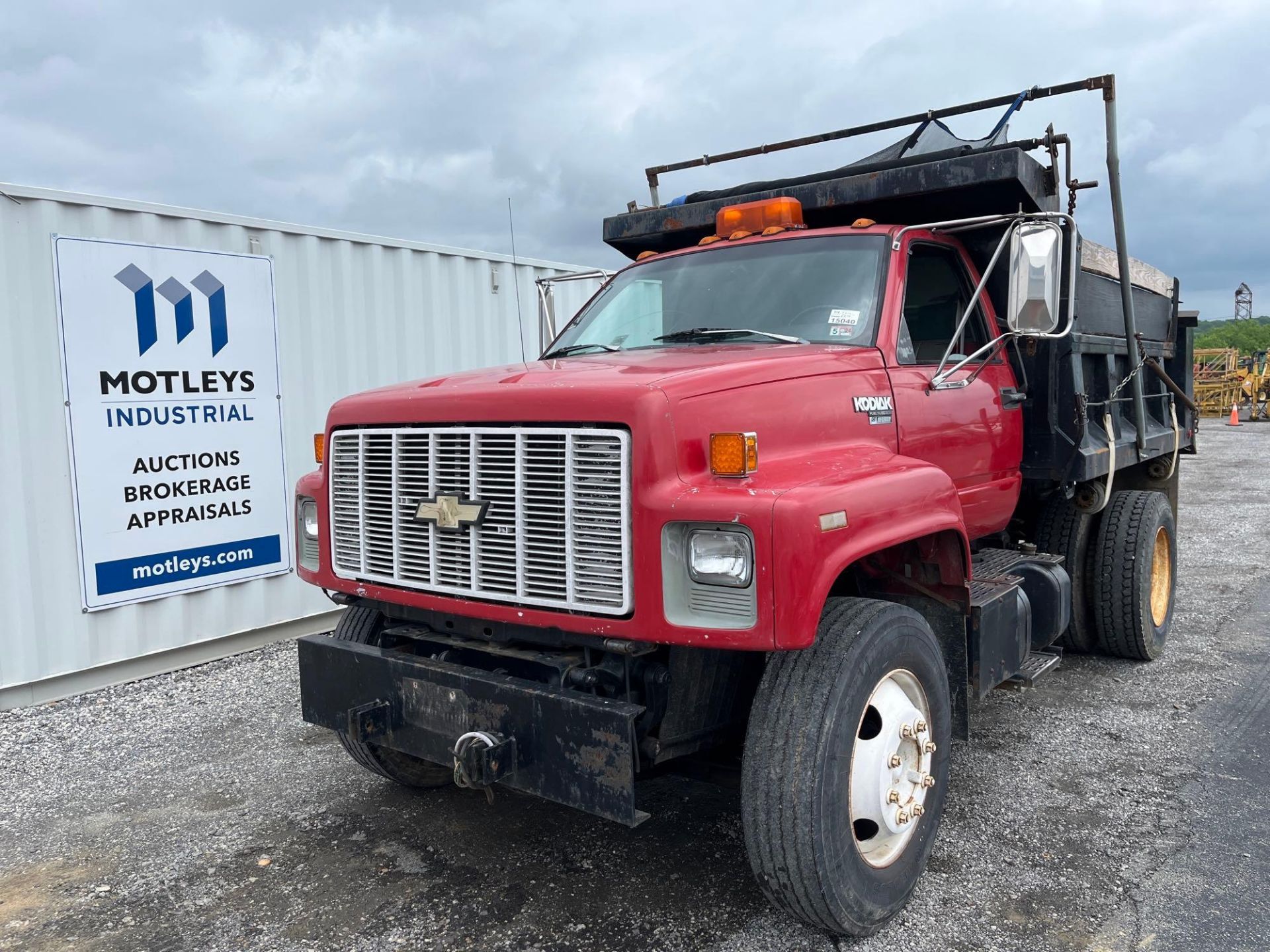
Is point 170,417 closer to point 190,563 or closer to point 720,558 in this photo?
point 190,563

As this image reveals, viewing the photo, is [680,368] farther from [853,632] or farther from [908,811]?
[908,811]

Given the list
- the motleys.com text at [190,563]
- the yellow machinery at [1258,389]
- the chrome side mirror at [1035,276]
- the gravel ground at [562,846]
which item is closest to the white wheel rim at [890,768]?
the gravel ground at [562,846]

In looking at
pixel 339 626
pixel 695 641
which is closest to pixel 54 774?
pixel 339 626

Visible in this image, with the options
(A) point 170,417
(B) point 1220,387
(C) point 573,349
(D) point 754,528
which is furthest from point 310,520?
(B) point 1220,387

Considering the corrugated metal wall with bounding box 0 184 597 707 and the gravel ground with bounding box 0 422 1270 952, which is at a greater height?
the corrugated metal wall with bounding box 0 184 597 707

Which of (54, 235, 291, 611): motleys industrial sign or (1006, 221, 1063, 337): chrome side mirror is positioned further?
(54, 235, 291, 611): motleys industrial sign

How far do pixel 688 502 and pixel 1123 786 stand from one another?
279cm

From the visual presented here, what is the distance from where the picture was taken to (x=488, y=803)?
421 cm

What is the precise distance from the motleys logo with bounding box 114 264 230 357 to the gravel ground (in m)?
2.31

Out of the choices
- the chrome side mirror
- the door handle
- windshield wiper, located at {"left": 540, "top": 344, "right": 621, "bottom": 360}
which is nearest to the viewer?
the chrome side mirror

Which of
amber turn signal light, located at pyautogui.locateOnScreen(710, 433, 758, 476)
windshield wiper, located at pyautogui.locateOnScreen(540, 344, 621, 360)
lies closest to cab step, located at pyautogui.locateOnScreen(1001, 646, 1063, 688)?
amber turn signal light, located at pyautogui.locateOnScreen(710, 433, 758, 476)

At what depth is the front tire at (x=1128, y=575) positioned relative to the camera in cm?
578

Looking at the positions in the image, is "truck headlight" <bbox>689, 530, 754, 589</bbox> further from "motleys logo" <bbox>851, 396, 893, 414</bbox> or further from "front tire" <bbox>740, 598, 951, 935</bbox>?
"motleys logo" <bbox>851, 396, 893, 414</bbox>

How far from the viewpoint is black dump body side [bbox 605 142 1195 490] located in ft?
14.9
